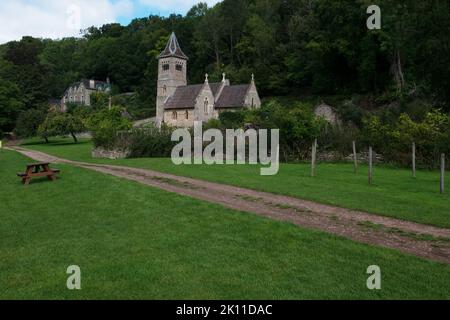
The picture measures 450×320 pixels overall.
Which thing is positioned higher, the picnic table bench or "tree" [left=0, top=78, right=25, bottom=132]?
"tree" [left=0, top=78, right=25, bottom=132]

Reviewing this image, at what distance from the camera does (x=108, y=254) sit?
308 inches

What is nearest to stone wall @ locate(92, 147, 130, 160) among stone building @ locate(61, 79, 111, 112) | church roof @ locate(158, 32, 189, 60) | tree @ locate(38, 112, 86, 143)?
tree @ locate(38, 112, 86, 143)

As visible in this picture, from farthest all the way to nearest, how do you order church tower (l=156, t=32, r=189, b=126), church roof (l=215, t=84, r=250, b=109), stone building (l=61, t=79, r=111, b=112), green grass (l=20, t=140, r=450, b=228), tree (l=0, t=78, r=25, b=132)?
stone building (l=61, t=79, r=111, b=112)
tree (l=0, t=78, r=25, b=132)
church tower (l=156, t=32, r=189, b=126)
church roof (l=215, t=84, r=250, b=109)
green grass (l=20, t=140, r=450, b=228)

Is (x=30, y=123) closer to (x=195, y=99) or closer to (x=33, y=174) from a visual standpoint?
(x=195, y=99)

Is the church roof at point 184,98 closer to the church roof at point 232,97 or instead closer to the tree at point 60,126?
the church roof at point 232,97

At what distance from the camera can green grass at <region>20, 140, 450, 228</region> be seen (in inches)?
453

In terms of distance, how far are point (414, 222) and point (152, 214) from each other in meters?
6.52

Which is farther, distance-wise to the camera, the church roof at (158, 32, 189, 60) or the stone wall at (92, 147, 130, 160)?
the church roof at (158, 32, 189, 60)

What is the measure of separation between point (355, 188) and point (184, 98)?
4375cm

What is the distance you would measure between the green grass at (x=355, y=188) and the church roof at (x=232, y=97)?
33049 mm

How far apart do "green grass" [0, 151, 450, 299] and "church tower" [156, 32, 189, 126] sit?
49650 mm

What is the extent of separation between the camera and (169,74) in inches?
2410

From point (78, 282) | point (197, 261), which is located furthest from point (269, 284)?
point (78, 282)

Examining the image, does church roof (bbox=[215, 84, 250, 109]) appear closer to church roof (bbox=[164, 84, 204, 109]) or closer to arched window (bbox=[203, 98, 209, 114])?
arched window (bbox=[203, 98, 209, 114])
